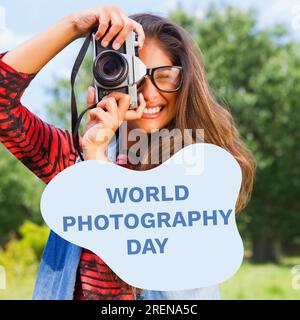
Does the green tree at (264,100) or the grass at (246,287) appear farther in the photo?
the green tree at (264,100)

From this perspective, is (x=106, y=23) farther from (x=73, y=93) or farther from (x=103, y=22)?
(x=73, y=93)

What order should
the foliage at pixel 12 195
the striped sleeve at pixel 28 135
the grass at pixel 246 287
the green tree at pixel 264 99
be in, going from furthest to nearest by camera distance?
1. the foliage at pixel 12 195
2. the green tree at pixel 264 99
3. the grass at pixel 246 287
4. the striped sleeve at pixel 28 135

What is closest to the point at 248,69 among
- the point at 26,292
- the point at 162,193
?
the point at 26,292

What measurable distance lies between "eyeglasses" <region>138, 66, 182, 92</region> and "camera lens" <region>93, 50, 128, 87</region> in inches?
1.8

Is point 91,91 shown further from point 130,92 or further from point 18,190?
point 18,190

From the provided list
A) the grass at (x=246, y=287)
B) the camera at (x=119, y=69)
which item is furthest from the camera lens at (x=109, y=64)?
the grass at (x=246, y=287)

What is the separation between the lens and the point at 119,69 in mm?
941

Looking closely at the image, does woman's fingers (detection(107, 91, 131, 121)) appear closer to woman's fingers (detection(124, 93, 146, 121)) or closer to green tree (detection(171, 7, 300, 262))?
woman's fingers (detection(124, 93, 146, 121))

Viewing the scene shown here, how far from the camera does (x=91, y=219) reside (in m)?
0.98

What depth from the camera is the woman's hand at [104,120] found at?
0.90m

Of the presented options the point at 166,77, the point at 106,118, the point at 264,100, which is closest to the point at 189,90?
the point at 166,77

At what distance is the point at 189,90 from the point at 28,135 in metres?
0.28

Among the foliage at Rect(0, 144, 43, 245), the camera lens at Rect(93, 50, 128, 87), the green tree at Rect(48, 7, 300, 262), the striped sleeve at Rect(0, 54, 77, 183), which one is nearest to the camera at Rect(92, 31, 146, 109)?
the camera lens at Rect(93, 50, 128, 87)

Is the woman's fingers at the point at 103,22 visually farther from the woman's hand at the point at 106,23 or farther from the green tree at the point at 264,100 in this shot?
the green tree at the point at 264,100
